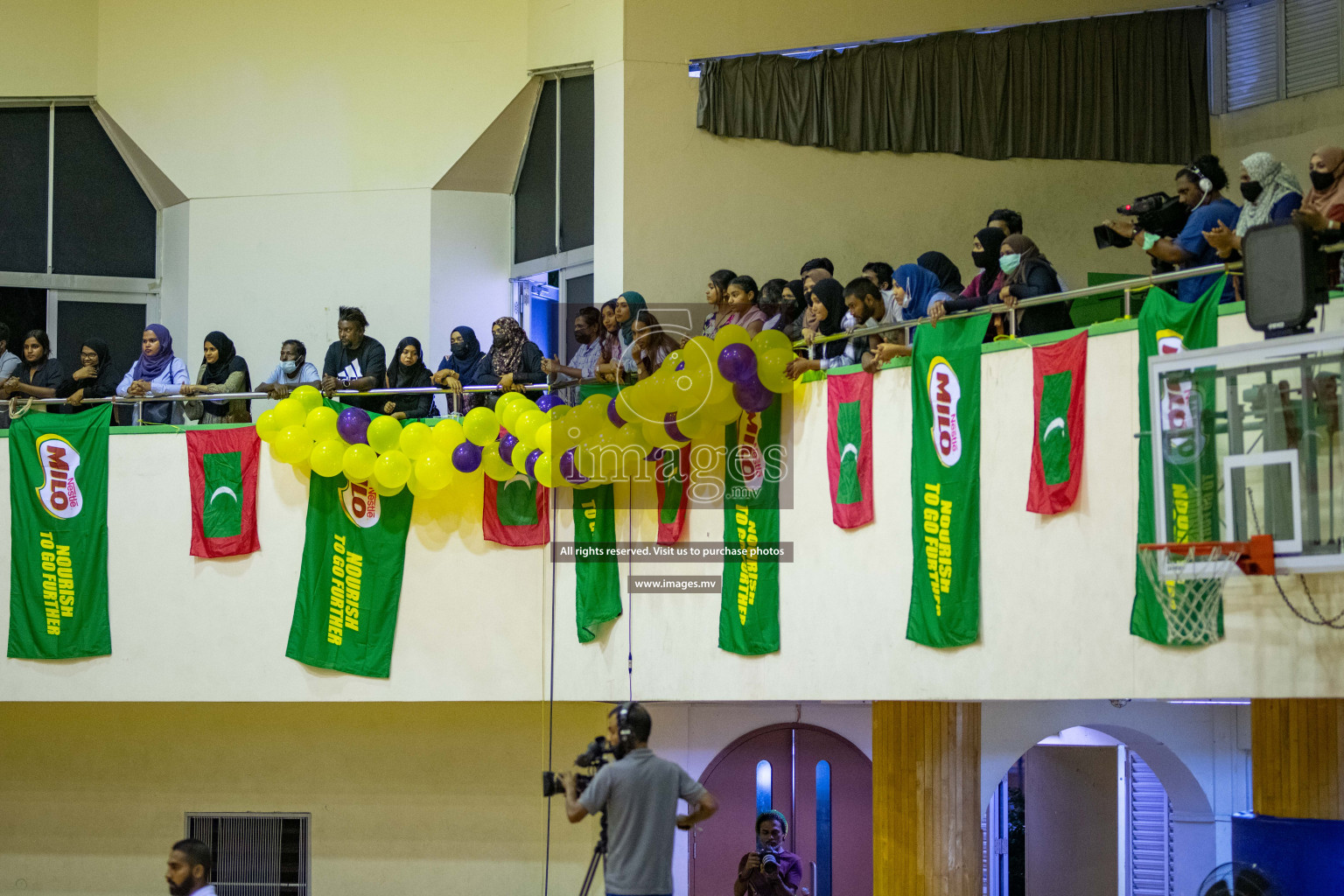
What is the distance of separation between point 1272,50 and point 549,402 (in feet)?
21.6

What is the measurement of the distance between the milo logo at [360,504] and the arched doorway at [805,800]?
3579 mm

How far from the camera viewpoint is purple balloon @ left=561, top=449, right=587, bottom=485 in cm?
854

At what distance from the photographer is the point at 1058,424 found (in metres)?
6.91

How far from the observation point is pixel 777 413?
8383 millimetres

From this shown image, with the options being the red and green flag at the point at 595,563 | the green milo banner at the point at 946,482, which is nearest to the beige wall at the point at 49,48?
the red and green flag at the point at 595,563

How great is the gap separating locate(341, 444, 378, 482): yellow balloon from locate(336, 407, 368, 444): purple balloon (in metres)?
0.06

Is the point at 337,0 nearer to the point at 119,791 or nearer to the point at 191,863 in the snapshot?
the point at 119,791

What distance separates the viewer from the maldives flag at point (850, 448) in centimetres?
793

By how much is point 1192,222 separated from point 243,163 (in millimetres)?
8705

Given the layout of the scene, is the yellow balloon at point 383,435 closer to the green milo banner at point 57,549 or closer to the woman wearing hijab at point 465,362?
the woman wearing hijab at point 465,362

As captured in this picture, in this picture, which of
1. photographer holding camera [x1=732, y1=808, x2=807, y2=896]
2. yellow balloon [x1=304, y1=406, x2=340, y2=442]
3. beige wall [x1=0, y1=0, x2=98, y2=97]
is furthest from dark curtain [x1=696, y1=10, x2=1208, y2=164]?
beige wall [x1=0, y1=0, x2=98, y2=97]

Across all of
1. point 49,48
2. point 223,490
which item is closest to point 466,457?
point 223,490

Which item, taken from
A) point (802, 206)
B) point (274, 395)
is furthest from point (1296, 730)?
point (274, 395)

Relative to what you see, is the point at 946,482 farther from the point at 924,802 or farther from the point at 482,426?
the point at 482,426
